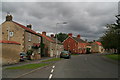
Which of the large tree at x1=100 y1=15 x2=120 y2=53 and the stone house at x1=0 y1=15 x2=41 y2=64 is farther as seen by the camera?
the stone house at x1=0 y1=15 x2=41 y2=64

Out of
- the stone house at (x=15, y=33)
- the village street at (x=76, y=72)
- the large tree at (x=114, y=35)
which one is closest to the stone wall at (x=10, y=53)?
the village street at (x=76, y=72)

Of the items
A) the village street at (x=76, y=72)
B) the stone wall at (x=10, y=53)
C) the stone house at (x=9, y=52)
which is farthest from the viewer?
the stone wall at (x=10, y=53)

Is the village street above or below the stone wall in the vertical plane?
below

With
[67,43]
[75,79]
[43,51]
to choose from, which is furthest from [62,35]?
[75,79]

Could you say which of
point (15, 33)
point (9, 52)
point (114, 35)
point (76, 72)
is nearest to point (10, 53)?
point (9, 52)

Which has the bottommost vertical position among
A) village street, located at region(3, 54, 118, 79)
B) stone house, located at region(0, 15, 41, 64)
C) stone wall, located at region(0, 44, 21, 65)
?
village street, located at region(3, 54, 118, 79)

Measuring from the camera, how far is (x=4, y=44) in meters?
15.5

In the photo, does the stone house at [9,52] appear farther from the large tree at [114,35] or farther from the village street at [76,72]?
the large tree at [114,35]

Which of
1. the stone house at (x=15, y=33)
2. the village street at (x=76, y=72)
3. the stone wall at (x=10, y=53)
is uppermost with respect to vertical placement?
the stone house at (x=15, y=33)

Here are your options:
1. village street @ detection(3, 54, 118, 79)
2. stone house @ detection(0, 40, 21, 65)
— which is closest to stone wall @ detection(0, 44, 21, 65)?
stone house @ detection(0, 40, 21, 65)

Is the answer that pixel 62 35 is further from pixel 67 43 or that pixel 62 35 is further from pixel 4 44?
pixel 4 44

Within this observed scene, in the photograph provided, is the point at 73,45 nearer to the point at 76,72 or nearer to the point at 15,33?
the point at 15,33

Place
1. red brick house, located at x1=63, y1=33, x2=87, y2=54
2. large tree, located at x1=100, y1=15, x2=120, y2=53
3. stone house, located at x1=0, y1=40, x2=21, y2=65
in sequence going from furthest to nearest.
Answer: red brick house, located at x1=63, y1=33, x2=87, y2=54 → large tree, located at x1=100, y1=15, x2=120, y2=53 → stone house, located at x1=0, y1=40, x2=21, y2=65

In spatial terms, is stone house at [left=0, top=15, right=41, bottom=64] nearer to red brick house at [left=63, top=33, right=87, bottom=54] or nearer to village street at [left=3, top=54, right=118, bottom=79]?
village street at [left=3, top=54, right=118, bottom=79]
